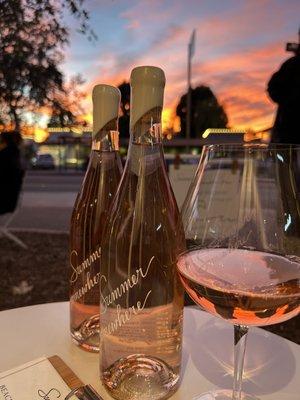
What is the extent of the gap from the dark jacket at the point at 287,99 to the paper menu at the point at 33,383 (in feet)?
6.12

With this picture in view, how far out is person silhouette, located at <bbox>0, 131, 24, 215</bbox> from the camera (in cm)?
369

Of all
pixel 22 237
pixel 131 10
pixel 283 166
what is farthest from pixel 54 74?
pixel 283 166

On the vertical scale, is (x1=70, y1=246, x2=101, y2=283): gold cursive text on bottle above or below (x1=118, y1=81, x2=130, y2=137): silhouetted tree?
below

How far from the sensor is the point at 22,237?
4.42 metres

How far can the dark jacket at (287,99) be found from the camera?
2.16m

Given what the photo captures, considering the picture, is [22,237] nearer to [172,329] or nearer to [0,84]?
[0,84]

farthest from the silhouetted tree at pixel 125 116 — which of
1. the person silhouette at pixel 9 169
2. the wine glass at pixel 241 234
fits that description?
the person silhouette at pixel 9 169

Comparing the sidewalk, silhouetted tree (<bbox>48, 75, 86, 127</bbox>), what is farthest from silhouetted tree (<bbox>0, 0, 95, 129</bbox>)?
the sidewalk

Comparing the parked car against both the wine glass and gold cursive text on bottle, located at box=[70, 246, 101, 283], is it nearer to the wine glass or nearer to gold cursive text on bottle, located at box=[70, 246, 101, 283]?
gold cursive text on bottle, located at box=[70, 246, 101, 283]

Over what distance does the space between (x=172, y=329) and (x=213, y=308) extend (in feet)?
0.30

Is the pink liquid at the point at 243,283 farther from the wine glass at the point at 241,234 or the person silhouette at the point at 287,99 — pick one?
the person silhouette at the point at 287,99

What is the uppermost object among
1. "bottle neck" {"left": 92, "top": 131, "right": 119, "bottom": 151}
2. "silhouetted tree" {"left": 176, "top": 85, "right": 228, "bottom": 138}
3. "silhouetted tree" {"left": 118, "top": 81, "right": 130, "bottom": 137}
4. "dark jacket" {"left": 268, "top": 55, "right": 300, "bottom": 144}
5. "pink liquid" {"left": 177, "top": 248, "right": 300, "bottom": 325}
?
"silhouetted tree" {"left": 176, "top": 85, "right": 228, "bottom": 138}

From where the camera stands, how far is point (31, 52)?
3.14 meters

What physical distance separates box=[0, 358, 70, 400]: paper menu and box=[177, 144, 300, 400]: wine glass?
0.20m
